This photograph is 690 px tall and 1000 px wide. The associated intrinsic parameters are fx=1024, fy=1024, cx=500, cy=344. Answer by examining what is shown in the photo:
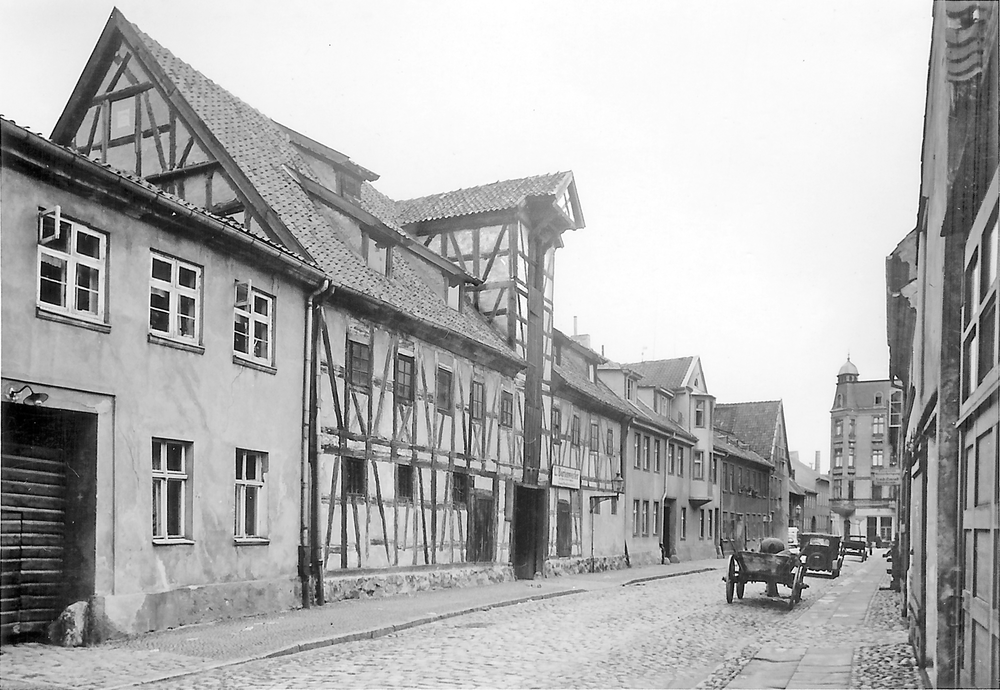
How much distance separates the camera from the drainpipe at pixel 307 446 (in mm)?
16656

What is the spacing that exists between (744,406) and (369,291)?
54.7 meters

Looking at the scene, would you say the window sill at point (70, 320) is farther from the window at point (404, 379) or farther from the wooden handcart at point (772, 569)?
the wooden handcart at point (772, 569)

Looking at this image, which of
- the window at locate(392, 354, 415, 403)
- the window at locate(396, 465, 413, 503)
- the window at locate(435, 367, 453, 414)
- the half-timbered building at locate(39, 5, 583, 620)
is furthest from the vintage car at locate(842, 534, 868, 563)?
the window at locate(392, 354, 415, 403)

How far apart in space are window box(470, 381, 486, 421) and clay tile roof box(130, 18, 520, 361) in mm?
976

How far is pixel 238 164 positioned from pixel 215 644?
30.0ft

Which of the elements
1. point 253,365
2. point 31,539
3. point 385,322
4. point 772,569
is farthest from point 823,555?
point 31,539

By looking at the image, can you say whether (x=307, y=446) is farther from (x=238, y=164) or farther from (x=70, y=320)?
(x=70, y=320)

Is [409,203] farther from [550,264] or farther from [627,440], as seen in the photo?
[627,440]

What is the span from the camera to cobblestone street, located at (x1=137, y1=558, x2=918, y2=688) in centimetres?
1010

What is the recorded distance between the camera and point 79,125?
1906cm

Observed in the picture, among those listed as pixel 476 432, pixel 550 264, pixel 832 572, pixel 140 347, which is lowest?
pixel 832 572

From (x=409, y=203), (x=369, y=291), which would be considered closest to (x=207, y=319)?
(x=369, y=291)

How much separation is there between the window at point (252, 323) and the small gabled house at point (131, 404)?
3 cm

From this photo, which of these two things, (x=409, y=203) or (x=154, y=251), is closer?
(x=154, y=251)
